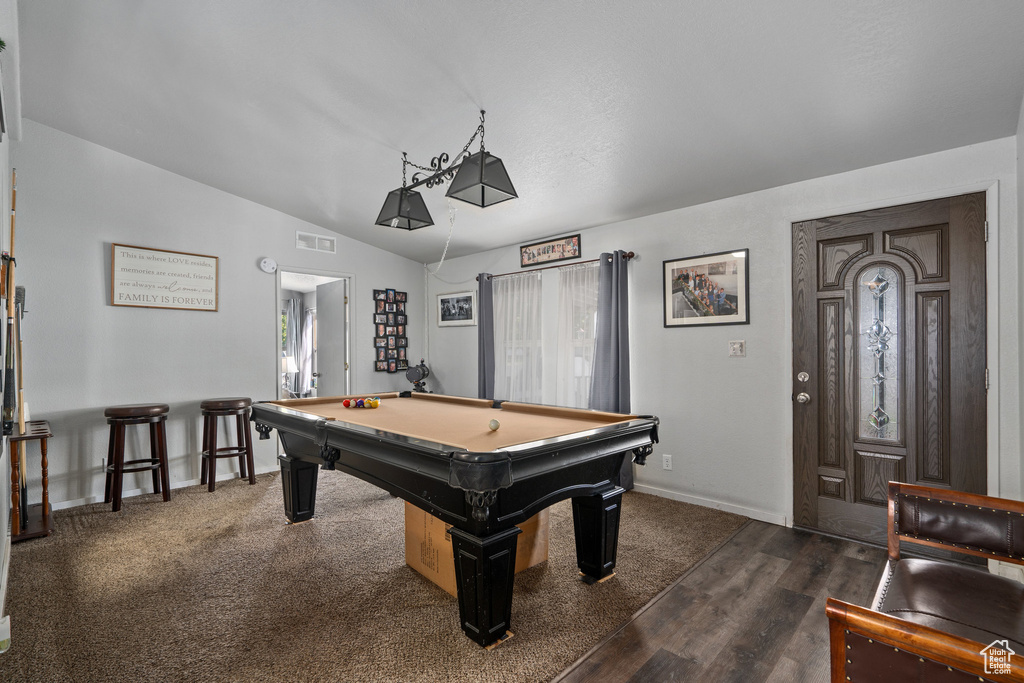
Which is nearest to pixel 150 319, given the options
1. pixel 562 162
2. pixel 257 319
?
pixel 257 319

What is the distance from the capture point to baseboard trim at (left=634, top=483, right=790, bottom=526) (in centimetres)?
320

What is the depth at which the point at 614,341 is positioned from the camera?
3877 millimetres

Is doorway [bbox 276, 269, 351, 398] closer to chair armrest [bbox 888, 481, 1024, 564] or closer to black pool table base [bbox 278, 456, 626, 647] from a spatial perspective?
black pool table base [bbox 278, 456, 626, 647]

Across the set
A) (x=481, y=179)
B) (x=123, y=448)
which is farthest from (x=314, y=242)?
(x=481, y=179)

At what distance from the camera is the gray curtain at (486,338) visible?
5.02m

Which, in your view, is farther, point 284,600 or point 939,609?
point 284,600

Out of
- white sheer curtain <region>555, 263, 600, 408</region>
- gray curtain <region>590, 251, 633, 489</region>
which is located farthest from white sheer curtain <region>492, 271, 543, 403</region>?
gray curtain <region>590, 251, 633, 489</region>

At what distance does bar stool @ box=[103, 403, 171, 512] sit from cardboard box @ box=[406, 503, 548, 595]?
239cm

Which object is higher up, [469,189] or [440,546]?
[469,189]

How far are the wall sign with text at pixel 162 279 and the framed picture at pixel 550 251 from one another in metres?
2.84

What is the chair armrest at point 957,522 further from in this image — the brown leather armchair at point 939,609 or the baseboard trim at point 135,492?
the baseboard trim at point 135,492

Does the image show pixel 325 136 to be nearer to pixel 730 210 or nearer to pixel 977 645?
pixel 730 210

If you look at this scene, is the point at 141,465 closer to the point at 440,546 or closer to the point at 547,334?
the point at 440,546

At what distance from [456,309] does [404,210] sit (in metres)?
2.75
